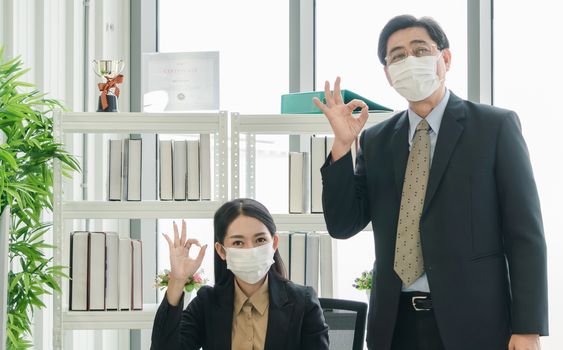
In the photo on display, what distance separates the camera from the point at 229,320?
2.13m

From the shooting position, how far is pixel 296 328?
2146mm

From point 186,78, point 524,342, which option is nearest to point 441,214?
point 524,342

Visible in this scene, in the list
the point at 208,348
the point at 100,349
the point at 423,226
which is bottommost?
the point at 100,349

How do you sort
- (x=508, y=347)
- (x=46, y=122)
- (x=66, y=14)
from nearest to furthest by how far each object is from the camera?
(x=508, y=347) → (x=46, y=122) → (x=66, y=14)

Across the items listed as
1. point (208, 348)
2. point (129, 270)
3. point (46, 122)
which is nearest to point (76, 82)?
point (46, 122)

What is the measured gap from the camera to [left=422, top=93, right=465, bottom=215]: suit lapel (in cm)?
191

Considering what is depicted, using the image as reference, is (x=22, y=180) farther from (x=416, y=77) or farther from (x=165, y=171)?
(x=416, y=77)

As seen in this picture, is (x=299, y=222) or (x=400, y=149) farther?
(x=299, y=222)

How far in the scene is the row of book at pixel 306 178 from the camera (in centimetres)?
312

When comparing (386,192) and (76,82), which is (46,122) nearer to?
(76,82)

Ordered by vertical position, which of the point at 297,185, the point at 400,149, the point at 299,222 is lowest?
the point at 299,222

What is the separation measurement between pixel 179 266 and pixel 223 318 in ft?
0.62

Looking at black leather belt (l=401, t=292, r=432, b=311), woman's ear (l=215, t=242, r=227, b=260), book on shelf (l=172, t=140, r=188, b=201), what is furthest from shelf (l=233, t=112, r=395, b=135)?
black leather belt (l=401, t=292, r=432, b=311)

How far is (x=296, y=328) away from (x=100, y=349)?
74.3 inches
